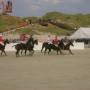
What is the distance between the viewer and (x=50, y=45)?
3600 centimetres

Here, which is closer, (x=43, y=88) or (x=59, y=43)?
(x=43, y=88)

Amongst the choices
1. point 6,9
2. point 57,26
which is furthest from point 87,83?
point 57,26

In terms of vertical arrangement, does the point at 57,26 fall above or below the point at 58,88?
below

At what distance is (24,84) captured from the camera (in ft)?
41.9

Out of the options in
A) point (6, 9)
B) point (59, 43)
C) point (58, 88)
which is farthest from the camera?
point (6, 9)

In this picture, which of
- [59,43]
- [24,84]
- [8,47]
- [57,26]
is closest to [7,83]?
[24,84]

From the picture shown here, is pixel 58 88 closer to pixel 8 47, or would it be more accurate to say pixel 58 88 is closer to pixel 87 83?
pixel 87 83

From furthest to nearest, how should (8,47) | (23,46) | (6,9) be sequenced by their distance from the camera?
(6,9) < (8,47) < (23,46)

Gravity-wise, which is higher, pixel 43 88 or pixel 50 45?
pixel 43 88

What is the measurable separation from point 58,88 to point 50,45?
79.5 ft

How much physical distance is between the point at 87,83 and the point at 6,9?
321ft

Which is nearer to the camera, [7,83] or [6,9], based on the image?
[7,83]

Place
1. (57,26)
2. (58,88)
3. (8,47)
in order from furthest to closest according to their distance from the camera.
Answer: (57,26) < (8,47) < (58,88)

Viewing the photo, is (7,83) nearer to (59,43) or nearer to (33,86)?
(33,86)
